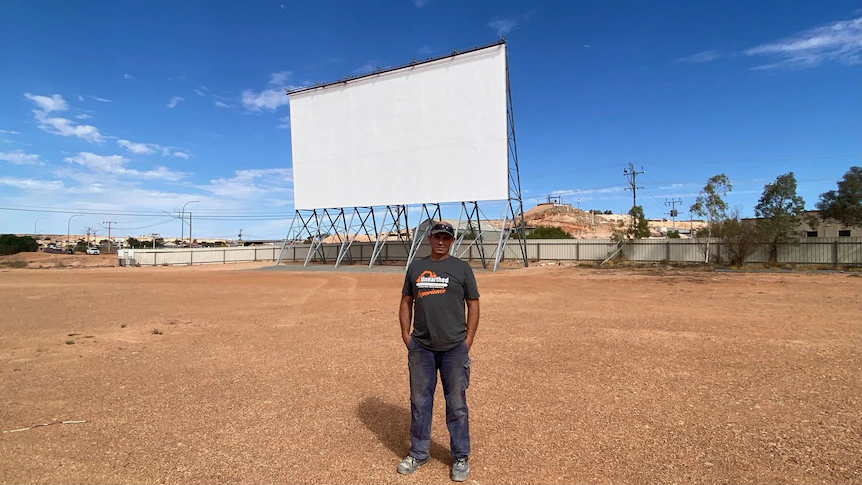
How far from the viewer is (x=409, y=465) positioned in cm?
377

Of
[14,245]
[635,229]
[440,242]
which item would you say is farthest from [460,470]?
[14,245]

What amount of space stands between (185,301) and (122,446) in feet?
40.4

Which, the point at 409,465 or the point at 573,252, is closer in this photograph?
the point at 409,465

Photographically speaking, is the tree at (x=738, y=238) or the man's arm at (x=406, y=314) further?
the tree at (x=738, y=238)

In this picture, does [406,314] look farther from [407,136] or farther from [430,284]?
[407,136]

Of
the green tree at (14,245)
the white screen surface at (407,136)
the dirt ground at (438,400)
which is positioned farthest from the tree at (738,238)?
the green tree at (14,245)

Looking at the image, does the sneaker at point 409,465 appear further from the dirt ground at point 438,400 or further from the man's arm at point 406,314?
the man's arm at point 406,314

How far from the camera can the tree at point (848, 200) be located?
2788 cm

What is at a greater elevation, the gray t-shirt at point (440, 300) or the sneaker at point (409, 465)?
the gray t-shirt at point (440, 300)

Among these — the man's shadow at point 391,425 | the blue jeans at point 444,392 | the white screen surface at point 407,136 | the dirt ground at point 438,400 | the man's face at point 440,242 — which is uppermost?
the white screen surface at point 407,136

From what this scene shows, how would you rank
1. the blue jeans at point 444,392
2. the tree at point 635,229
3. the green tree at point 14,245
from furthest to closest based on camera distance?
the green tree at point 14,245 < the tree at point 635,229 < the blue jeans at point 444,392

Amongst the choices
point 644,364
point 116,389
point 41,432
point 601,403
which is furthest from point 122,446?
point 644,364

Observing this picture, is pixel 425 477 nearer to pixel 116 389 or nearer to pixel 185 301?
pixel 116 389

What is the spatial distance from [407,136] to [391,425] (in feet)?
101
